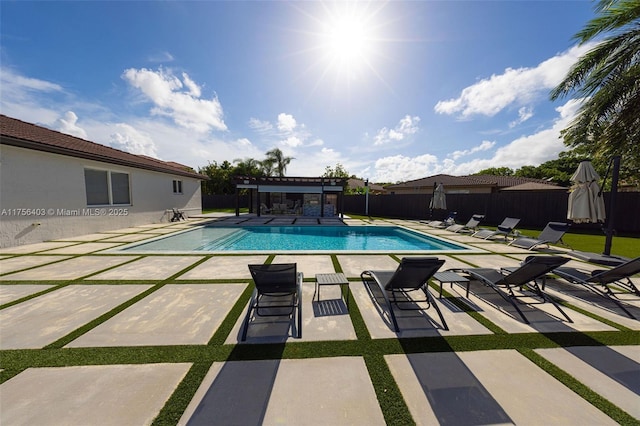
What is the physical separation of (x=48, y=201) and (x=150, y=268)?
7.95 metres

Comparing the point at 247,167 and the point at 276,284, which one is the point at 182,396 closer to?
the point at 276,284

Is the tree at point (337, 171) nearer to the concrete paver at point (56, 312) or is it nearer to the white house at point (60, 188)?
the white house at point (60, 188)

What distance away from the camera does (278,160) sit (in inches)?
1146

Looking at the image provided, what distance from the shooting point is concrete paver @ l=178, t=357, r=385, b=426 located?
73.7 inches

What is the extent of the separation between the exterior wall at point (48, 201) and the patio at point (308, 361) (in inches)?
261

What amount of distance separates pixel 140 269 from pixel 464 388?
6888 mm

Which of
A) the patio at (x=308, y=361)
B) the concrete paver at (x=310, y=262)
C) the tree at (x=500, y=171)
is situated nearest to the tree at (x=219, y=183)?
the concrete paver at (x=310, y=262)

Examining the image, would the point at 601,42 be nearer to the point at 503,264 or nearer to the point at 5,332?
the point at 503,264

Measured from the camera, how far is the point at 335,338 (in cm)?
301

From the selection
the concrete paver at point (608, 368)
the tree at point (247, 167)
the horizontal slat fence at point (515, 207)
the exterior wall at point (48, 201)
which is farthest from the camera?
the tree at point (247, 167)

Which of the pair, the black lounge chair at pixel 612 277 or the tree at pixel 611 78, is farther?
the tree at pixel 611 78

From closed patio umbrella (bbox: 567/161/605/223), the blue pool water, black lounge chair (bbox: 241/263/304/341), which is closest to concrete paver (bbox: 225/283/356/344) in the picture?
black lounge chair (bbox: 241/263/304/341)

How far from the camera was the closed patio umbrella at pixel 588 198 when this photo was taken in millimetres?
6281

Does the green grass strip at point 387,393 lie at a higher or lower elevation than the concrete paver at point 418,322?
higher
